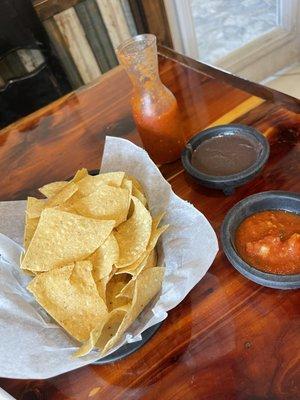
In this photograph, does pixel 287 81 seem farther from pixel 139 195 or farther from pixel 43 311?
pixel 43 311

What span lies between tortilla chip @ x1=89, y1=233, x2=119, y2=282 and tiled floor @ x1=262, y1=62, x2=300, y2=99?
222cm

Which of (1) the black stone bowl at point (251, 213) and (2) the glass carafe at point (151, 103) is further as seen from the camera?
(2) the glass carafe at point (151, 103)

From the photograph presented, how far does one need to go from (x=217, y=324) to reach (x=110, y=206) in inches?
13.1

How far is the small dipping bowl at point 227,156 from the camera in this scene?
94 cm

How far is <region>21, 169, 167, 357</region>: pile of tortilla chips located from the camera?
0.73 meters

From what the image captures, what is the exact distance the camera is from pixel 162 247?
2.78ft

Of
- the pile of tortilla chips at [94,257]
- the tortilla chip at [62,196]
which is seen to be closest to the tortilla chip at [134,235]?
the pile of tortilla chips at [94,257]

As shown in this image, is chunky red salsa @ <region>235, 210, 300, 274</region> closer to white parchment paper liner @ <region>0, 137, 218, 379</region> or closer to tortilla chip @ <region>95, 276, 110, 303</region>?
white parchment paper liner @ <region>0, 137, 218, 379</region>

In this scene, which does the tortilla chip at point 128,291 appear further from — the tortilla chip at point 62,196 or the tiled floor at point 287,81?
the tiled floor at point 287,81

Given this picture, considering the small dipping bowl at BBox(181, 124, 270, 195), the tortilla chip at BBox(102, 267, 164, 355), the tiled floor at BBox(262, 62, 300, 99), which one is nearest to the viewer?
the tortilla chip at BBox(102, 267, 164, 355)

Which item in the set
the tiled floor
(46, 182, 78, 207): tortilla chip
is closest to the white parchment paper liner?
(46, 182, 78, 207): tortilla chip

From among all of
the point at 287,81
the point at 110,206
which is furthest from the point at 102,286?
the point at 287,81

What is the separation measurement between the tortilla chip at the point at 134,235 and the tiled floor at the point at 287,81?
2133 mm

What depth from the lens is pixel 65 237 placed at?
0.80 metres
